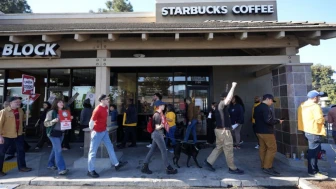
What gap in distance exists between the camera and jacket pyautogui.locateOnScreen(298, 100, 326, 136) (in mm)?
4309

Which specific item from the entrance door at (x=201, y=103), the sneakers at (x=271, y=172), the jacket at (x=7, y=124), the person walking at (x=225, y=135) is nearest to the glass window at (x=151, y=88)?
the entrance door at (x=201, y=103)

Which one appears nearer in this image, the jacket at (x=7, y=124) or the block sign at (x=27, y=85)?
the jacket at (x=7, y=124)

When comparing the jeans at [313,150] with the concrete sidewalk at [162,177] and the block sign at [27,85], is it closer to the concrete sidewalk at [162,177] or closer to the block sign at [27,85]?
the concrete sidewalk at [162,177]

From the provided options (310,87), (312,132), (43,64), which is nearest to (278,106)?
(310,87)

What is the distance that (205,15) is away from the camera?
8.57 m

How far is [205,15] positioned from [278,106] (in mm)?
4949

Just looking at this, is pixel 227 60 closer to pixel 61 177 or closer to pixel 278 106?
pixel 278 106

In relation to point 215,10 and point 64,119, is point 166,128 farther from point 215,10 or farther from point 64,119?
point 215,10

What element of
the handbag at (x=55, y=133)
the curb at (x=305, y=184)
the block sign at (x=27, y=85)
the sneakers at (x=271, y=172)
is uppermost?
the block sign at (x=27, y=85)

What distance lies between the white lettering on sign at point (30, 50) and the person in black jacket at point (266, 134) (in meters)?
5.59

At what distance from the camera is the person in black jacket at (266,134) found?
176 inches

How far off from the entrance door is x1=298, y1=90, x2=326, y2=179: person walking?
419 cm

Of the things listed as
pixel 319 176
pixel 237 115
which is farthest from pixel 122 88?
pixel 319 176

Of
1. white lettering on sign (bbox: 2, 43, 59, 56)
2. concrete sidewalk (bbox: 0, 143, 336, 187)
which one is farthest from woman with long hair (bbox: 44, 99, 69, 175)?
white lettering on sign (bbox: 2, 43, 59, 56)
